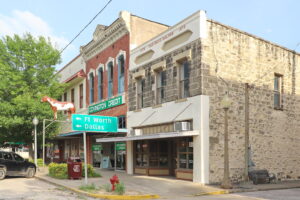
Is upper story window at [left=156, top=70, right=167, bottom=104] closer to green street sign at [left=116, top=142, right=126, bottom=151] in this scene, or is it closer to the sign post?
the sign post

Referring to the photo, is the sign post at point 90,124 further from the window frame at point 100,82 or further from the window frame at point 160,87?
the window frame at point 100,82

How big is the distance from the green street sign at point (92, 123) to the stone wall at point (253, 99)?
15.1ft

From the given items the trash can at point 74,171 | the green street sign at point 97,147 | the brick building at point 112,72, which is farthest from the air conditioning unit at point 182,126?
the green street sign at point 97,147

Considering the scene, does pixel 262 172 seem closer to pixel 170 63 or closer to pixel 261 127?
pixel 261 127

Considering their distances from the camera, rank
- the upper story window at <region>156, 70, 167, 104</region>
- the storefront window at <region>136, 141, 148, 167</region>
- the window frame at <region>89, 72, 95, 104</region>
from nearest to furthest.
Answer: the upper story window at <region>156, 70, 167, 104</region>
the storefront window at <region>136, 141, 148, 167</region>
the window frame at <region>89, 72, 95, 104</region>

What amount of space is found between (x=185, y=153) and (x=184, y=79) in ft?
12.2

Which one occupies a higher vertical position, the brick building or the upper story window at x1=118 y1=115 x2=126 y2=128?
the brick building

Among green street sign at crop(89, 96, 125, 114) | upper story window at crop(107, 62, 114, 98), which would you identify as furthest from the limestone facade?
upper story window at crop(107, 62, 114, 98)

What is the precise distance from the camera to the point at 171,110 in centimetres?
1692

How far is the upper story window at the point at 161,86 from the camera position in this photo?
17.9 m

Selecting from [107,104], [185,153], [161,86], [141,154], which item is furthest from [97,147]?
[185,153]

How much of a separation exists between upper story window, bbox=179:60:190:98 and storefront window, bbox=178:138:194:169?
2334 mm

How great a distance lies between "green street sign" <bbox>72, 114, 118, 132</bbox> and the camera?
1327cm

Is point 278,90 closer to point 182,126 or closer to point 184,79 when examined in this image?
point 184,79
